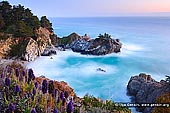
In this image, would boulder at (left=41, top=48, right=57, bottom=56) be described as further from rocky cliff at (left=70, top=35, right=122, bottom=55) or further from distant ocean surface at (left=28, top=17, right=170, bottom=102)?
rocky cliff at (left=70, top=35, right=122, bottom=55)

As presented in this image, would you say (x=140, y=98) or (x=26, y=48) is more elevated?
(x=26, y=48)

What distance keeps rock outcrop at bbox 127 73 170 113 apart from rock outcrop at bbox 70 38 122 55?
449 inches

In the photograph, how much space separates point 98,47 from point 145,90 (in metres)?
14.6

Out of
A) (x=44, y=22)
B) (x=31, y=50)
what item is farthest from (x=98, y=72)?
(x=44, y=22)

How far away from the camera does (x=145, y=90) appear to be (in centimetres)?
1303

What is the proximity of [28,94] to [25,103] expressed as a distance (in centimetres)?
32

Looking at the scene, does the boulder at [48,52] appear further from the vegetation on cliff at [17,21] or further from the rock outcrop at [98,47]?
the rock outcrop at [98,47]

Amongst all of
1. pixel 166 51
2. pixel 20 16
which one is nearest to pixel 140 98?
pixel 20 16

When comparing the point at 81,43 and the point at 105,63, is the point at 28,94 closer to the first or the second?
the point at 105,63

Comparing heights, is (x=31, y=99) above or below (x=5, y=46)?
below

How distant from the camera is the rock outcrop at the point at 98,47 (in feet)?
88.1

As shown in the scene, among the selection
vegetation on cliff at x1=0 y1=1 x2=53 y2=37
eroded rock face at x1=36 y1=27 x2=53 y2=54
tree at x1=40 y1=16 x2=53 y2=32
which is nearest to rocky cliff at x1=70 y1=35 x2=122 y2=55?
tree at x1=40 y1=16 x2=53 y2=32

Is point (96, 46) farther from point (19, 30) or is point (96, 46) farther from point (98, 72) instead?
point (19, 30)

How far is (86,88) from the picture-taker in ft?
55.5
